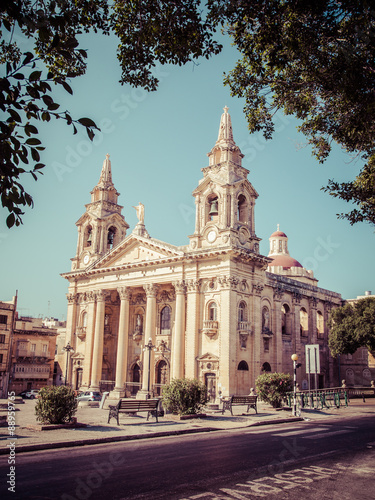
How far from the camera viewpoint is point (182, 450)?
12.8m

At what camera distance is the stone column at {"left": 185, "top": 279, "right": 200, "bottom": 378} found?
36750mm

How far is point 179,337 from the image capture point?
37594mm

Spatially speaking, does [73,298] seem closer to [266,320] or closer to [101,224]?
[101,224]

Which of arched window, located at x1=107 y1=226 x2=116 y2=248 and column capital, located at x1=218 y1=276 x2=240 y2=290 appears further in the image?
arched window, located at x1=107 y1=226 x2=116 y2=248

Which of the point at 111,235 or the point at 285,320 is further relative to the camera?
the point at 111,235

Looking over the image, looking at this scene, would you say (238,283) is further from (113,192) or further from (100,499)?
(100,499)

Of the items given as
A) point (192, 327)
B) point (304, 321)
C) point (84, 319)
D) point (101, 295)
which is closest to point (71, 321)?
point (84, 319)

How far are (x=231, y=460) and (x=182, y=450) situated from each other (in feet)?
6.82

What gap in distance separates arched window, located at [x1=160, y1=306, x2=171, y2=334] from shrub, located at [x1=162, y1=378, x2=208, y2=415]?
19.7 m

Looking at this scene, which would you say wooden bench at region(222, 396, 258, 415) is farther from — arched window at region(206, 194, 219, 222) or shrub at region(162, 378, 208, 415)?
arched window at region(206, 194, 219, 222)

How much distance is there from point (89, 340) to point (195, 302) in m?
12.9

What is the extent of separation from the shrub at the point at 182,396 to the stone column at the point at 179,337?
15240 millimetres

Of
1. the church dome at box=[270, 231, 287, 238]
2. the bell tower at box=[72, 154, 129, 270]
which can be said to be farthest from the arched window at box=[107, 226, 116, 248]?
the church dome at box=[270, 231, 287, 238]

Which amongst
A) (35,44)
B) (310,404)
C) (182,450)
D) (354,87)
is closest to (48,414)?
(182,450)
